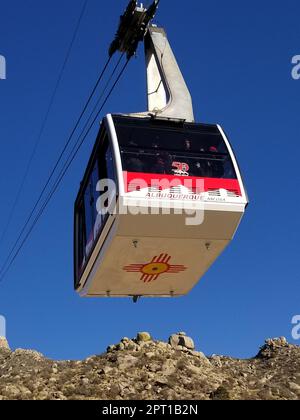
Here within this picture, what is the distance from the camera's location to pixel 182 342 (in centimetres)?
5812

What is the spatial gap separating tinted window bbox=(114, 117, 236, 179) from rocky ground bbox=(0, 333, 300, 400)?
31.4 meters

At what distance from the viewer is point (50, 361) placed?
56.7 metres

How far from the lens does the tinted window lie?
488 inches

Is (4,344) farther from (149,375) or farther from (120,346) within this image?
Answer: (149,375)

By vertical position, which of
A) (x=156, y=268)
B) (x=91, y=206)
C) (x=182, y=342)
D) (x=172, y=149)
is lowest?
(x=156, y=268)

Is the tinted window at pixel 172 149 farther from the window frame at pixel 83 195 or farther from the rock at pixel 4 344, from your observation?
the rock at pixel 4 344

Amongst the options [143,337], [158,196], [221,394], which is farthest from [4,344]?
[158,196]

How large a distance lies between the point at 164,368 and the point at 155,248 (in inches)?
1541

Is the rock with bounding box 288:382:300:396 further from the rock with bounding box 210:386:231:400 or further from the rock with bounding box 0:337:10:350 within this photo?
the rock with bounding box 0:337:10:350

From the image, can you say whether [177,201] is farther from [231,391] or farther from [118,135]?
[231,391]

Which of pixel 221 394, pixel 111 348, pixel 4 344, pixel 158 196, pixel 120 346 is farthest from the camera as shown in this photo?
pixel 4 344

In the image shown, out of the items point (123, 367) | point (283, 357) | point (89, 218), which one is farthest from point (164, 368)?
point (89, 218)

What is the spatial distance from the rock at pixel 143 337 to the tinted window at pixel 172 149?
147 feet

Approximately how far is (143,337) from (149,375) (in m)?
8.12
